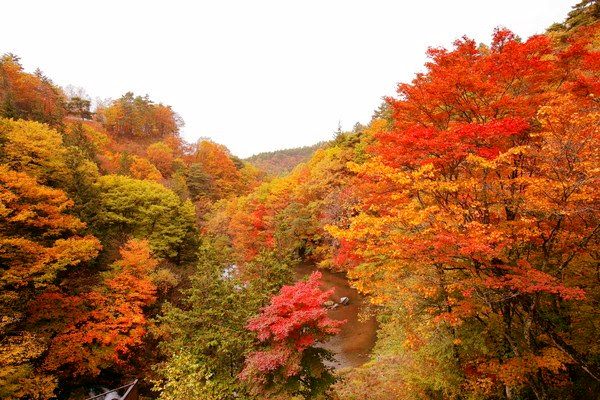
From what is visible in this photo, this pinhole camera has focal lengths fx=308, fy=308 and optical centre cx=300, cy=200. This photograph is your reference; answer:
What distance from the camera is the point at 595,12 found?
67.4 feet

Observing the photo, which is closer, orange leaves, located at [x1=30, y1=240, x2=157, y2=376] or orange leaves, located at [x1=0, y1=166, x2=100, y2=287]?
orange leaves, located at [x1=0, y1=166, x2=100, y2=287]

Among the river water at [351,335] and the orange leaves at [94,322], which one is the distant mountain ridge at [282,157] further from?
the orange leaves at [94,322]

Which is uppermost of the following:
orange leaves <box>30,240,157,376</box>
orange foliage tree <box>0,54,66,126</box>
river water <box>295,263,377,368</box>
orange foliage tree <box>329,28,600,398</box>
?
orange foliage tree <box>0,54,66,126</box>

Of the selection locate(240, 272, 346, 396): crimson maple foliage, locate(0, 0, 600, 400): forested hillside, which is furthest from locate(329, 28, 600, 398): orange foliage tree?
locate(240, 272, 346, 396): crimson maple foliage

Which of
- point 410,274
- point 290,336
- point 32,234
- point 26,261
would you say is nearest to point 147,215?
A: point 32,234

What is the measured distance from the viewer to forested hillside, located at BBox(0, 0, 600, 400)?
744 centimetres

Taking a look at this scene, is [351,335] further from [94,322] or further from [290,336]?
[94,322]

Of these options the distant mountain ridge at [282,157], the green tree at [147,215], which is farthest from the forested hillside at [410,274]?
the distant mountain ridge at [282,157]

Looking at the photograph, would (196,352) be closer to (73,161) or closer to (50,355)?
(50,355)

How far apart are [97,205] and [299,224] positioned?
17.4m

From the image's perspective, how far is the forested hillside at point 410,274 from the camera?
7441 millimetres

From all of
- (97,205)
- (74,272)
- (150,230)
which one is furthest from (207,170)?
(74,272)

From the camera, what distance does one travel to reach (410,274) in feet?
39.0

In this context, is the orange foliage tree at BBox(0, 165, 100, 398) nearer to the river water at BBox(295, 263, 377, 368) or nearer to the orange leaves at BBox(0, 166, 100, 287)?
the orange leaves at BBox(0, 166, 100, 287)
